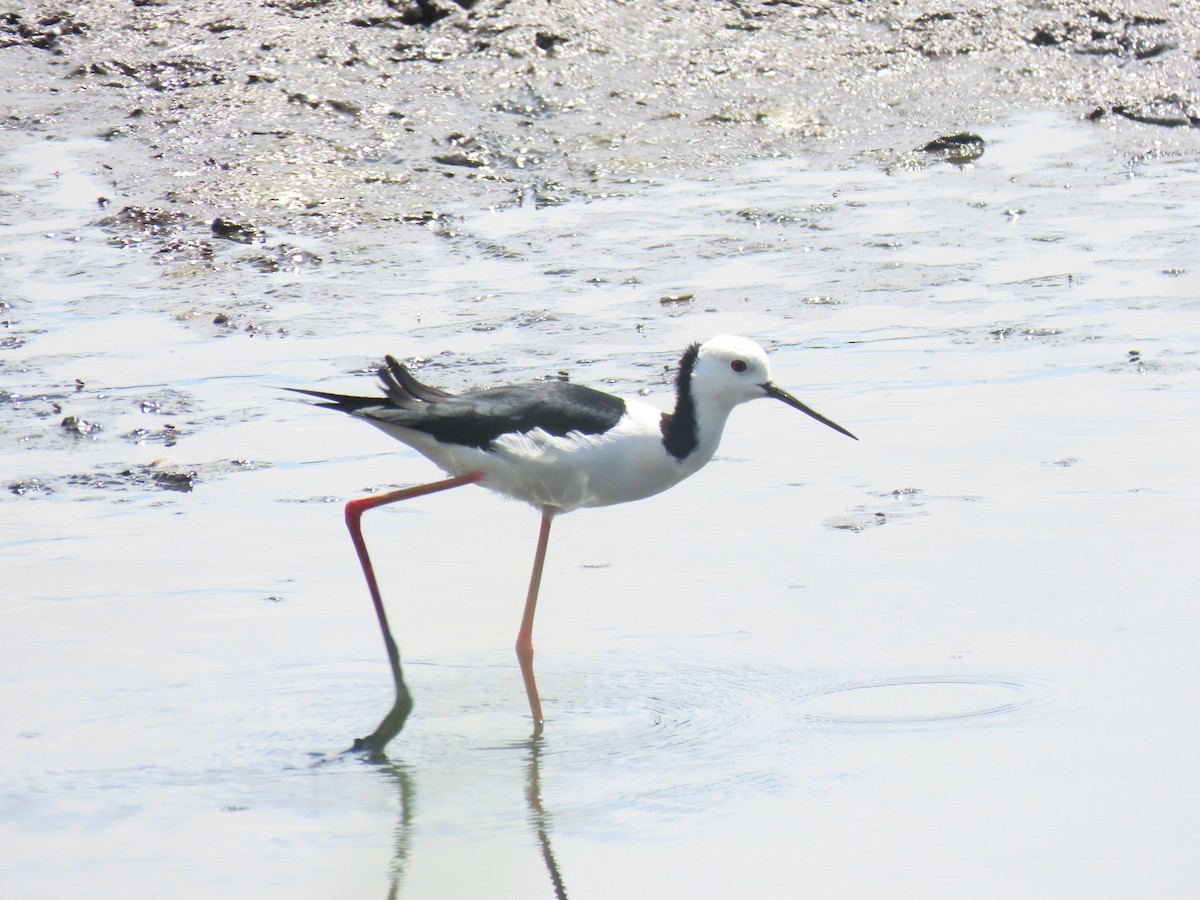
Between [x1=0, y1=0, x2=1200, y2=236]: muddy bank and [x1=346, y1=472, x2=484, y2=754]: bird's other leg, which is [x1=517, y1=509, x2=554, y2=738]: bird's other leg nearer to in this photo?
[x1=346, y1=472, x2=484, y2=754]: bird's other leg

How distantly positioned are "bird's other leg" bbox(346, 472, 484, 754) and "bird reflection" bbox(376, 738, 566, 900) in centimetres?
13

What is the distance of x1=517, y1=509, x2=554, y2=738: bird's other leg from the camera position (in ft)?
15.6

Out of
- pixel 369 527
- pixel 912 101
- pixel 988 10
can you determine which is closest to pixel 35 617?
pixel 369 527

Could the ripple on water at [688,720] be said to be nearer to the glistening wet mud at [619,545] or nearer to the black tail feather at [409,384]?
the glistening wet mud at [619,545]

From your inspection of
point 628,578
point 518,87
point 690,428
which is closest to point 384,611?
point 628,578

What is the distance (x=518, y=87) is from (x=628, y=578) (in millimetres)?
5826

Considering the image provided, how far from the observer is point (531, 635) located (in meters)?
5.05

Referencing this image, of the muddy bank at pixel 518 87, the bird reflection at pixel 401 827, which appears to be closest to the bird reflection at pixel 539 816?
the bird reflection at pixel 401 827

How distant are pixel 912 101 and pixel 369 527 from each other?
610 centimetres

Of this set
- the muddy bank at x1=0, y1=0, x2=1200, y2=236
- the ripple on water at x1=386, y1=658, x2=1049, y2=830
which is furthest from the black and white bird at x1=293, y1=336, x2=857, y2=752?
the muddy bank at x1=0, y1=0, x2=1200, y2=236

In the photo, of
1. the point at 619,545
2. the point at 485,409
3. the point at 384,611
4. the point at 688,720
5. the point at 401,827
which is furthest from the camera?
the point at 619,545

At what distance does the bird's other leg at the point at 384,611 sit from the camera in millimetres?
4637

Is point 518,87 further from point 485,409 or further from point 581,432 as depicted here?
point 581,432

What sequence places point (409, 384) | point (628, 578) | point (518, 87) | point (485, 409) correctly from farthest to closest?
point (518, 87) → point (628, 578) → point (409, 384) → point (485, 409)
